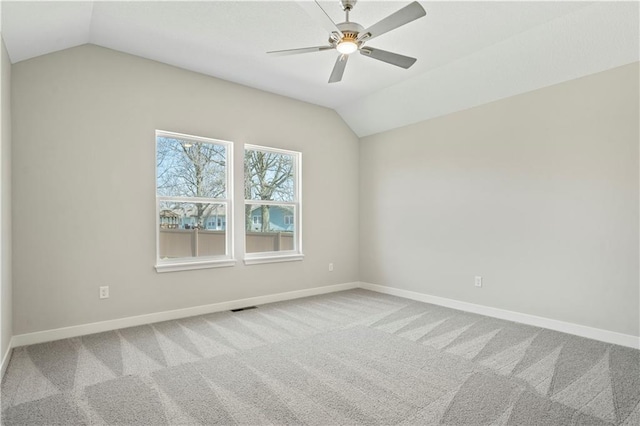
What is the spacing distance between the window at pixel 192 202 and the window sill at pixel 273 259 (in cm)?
26

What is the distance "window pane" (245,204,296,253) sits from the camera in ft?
15.4

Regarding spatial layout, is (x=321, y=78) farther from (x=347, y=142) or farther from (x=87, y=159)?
(x=87, y=159)

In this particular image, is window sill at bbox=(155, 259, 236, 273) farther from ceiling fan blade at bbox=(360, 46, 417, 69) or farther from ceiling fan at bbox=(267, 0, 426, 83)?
ceiling fan blade at bbox=(360, 46, 417, 69)

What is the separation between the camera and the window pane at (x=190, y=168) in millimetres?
3943

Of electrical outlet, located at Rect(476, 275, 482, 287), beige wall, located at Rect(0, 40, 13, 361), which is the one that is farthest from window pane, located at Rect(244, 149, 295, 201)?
electrical outlet, located at Rect(476, 275, 482, 287)

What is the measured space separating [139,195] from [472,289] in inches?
160

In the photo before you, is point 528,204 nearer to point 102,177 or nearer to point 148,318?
point 148,318

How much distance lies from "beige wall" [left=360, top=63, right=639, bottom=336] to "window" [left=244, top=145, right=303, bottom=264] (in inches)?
56.9

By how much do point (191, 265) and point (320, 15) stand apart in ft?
9.88

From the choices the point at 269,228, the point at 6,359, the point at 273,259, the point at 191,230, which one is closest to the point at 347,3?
the point at 191,230

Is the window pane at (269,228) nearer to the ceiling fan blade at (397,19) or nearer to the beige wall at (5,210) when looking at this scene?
the beige wall at (5,210)

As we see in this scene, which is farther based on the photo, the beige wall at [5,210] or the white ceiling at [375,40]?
the white ceiling at [375,40]

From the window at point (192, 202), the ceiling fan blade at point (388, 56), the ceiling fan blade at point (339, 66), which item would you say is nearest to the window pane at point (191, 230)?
the window at point (192, 202)

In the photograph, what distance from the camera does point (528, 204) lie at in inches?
149
